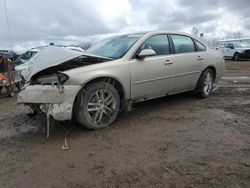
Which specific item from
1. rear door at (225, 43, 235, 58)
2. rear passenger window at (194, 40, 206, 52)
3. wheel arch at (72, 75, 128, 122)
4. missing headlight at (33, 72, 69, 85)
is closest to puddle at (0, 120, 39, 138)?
missing headlight at (33, 72, 69, 85)

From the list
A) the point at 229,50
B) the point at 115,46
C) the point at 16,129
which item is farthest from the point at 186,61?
the point at 229,50

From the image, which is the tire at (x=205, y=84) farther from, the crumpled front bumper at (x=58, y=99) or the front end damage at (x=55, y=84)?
the crumpled front bumper at (x=58, y=99)

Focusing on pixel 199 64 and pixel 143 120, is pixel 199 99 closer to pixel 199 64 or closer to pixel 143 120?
pixel 199 64

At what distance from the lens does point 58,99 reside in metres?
4.18

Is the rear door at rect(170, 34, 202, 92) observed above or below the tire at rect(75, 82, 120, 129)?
above

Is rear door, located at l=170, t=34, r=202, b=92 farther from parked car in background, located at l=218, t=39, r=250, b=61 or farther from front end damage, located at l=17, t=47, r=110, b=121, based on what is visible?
parked car in background, located at l=218, t=39, r=250, b=61

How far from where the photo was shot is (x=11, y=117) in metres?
5.74

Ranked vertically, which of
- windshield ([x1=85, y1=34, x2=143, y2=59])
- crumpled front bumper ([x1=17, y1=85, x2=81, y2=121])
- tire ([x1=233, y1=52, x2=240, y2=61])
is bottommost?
tire ([x1=233, y1=52, x2=240, y2=61])

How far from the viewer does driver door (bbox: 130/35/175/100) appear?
5.06 m

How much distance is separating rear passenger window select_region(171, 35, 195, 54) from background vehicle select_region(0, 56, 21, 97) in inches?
189

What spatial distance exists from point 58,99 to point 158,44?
2.40m

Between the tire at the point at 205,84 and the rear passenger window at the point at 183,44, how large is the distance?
2.27 feet

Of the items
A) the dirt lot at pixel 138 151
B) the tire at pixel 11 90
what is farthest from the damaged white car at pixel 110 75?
the tire at pixel 11 90

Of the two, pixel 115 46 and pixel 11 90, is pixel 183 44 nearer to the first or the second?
pixel 115 46
